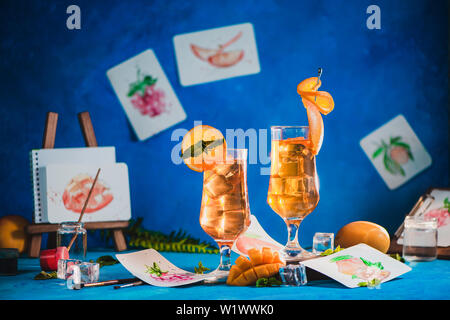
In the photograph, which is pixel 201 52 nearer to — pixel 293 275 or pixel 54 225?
pixel 54 225

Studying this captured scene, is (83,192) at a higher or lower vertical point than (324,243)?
higher

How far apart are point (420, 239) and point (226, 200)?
779 millimetres

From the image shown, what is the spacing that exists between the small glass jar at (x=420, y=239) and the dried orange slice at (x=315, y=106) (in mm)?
479

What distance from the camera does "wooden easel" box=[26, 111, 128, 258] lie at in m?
2.10

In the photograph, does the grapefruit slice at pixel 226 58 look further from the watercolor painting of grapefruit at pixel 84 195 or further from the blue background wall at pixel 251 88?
the watercolor painting of grapefruit at pixel 84 195

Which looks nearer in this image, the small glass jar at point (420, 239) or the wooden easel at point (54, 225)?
the small glass jar at point (420, 239)

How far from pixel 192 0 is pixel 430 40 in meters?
1.09

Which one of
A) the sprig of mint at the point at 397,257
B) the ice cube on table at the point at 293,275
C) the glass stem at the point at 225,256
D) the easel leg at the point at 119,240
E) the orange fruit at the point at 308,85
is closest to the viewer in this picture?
the ice cube on table at the point at 293,275

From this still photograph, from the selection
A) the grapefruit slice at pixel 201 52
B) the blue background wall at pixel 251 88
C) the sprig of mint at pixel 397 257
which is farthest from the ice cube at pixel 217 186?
the grapefruit slice at pixel 201 52

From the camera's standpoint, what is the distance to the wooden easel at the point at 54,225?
2100 millimetres

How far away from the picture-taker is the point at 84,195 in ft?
7.11

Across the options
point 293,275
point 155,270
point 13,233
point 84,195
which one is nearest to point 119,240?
point 84,195

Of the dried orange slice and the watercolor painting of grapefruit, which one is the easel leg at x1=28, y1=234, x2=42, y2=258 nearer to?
the watercolor painting of grapefruit

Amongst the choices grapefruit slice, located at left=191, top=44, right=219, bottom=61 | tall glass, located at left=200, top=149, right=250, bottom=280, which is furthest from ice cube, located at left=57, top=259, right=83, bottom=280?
grapefruit slice, located at left=191, top=44, right=219, bottom=61
